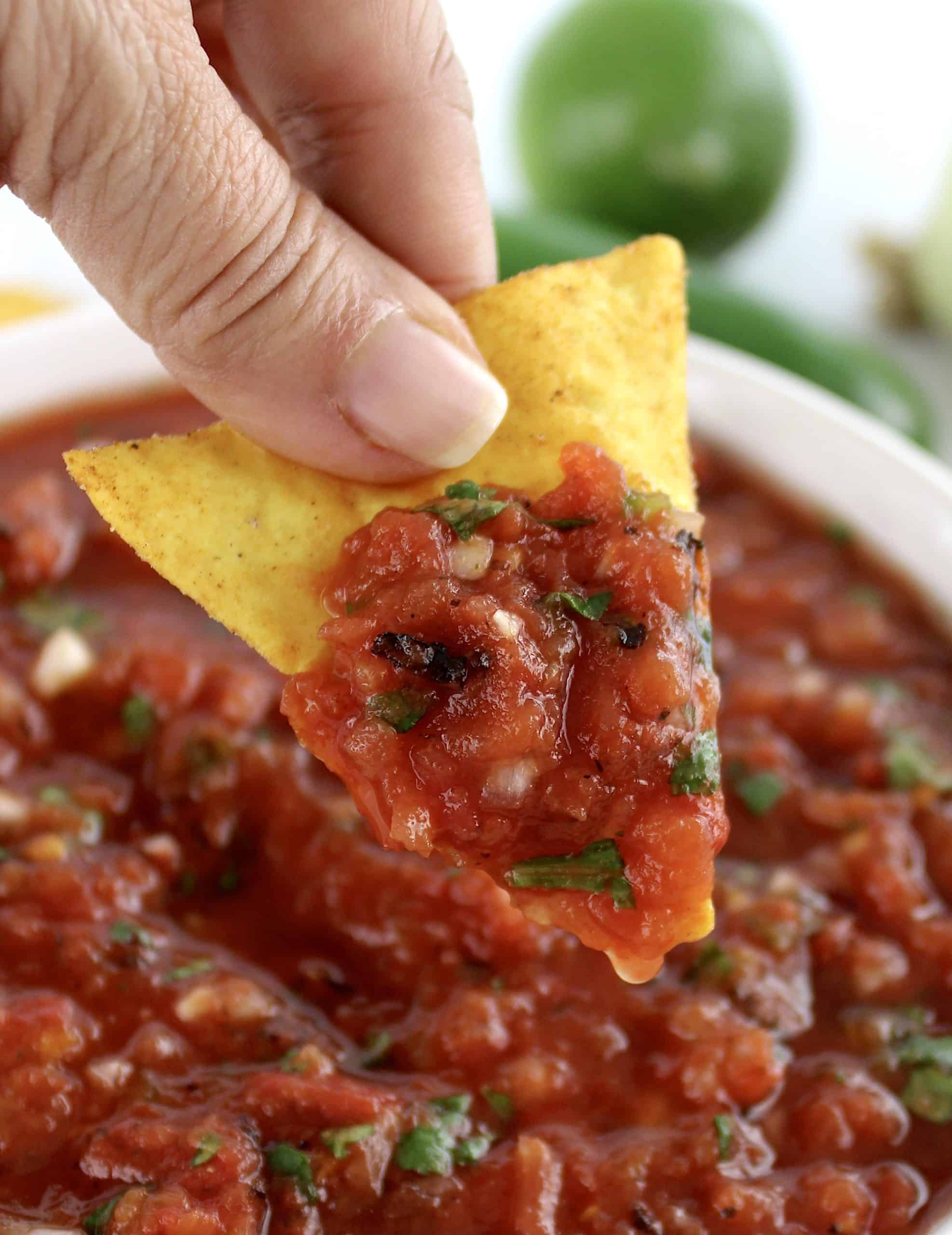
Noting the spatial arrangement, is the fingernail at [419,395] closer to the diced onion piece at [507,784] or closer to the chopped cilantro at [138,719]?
the diced onion piece at [507,784]

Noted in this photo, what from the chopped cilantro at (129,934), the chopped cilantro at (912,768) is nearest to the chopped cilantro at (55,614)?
the chopped cilantro at (129,934)

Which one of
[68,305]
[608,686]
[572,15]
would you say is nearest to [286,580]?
[608,686]

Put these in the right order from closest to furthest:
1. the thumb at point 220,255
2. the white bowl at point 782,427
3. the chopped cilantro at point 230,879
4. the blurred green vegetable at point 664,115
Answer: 1. the thumb at point 220,255
2. the chopped cilantro at point 230,879
3. the white bowl at point 782,427
4. the blurred green vegetable at point 664,115

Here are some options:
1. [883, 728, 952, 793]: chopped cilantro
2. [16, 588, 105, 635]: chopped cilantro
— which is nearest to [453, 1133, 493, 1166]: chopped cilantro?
[883, 728, 952, 793]: chopped cilantro

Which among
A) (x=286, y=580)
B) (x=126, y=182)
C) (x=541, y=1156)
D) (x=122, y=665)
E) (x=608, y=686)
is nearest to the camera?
(x=126, y=182)

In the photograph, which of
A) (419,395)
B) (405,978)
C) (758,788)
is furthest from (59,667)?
(758,788)

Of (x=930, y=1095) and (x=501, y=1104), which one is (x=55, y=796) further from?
(x=930, y=1095)

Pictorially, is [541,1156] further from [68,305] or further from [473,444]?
[68,305]
